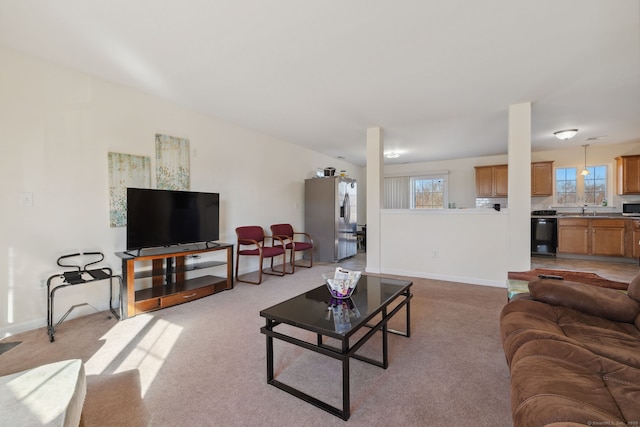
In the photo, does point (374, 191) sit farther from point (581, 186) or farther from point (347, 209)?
point (581, 186)

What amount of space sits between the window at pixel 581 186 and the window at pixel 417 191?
7.50ft

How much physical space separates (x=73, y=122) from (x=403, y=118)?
389 cm

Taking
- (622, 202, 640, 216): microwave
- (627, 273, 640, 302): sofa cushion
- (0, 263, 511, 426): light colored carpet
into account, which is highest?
(622, 202, 640, 216): microwave

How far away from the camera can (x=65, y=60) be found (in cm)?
258

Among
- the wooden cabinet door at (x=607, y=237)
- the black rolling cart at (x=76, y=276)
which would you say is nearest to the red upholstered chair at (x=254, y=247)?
the black rolling cart at (x=76, y=276)

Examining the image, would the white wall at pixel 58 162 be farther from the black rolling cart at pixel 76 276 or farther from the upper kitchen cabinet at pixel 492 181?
the upper kitchen cabinet at pixel 492 181

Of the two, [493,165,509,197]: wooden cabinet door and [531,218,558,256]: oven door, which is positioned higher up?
[493,165,509,197]: wooden cabinet door

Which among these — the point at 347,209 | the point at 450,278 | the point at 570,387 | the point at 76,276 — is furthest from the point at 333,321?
the point at 347,209

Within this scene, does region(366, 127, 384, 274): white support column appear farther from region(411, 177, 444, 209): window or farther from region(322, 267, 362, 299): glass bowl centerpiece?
region(411, 177, 444, 209): window

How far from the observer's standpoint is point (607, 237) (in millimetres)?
5219

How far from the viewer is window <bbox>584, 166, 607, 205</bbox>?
5734 millimetres

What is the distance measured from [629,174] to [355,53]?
6.20 metres

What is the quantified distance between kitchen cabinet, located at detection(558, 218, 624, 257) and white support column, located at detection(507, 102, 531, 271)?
2967 mm

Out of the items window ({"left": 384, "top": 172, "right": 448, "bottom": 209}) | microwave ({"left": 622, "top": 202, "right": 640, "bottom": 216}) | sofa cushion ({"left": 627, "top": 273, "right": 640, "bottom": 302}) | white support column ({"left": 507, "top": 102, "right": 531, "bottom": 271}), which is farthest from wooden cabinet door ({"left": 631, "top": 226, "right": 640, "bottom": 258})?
sofa cushion ({"left": 627, "top": 273, "right": 640, "bottom": 302})
